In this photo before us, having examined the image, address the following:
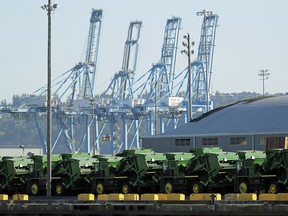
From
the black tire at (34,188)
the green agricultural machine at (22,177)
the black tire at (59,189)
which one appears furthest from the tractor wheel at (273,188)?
the black tire at (34,188)

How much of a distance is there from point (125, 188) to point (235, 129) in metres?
44.9

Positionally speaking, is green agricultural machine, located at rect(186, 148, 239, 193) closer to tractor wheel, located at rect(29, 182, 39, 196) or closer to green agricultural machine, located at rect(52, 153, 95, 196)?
green agricultural machine, located at rect(52, 153, 95, 196)

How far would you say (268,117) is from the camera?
103 metres

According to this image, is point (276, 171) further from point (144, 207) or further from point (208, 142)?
point (208, 142)

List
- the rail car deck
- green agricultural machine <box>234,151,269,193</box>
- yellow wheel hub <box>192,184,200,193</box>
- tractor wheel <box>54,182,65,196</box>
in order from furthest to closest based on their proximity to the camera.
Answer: tractor wheel <box>54,182,65,196</box>
yellow wheel hub <box>192,184,200,193</box>
green agricultural machine <box>234,151,269,193</box>
the rail car deck

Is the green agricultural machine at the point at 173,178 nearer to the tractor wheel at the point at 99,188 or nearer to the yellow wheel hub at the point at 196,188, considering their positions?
the yellow wheel hub at the point at 196,188

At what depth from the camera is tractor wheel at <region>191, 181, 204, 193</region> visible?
54.4m

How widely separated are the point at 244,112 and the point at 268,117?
5.14 meters

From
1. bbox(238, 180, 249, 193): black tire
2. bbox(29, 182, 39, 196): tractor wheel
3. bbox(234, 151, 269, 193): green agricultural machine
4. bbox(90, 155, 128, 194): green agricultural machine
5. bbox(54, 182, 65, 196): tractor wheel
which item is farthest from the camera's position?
bbox(29, 182, 39, 196): tractor wheel

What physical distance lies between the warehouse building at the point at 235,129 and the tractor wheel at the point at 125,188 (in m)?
37.8

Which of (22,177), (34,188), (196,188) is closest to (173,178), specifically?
(196,188)

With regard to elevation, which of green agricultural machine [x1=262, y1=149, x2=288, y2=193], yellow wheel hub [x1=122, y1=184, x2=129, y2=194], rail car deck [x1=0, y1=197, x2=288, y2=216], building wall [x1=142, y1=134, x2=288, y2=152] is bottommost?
rail car deck [x1=0, y1=197, x2=288, y2=216]

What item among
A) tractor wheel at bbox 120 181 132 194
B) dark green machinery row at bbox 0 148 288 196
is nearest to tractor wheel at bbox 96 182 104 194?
dark green machinery row at bbox 0 148 288 196

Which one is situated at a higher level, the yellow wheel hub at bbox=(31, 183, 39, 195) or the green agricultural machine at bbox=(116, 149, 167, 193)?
the green agricultural machine at bbox=(116, 149, 167, 193)
